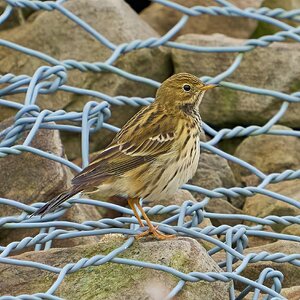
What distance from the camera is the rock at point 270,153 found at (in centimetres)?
709

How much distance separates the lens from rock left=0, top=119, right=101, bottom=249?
18.9ft

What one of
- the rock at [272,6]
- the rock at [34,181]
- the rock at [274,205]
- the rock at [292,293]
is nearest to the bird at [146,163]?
the rock at [34,181]

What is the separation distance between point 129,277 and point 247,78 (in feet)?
10.6

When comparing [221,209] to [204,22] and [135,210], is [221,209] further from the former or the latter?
[204,22]

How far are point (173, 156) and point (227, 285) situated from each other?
32.8 inches

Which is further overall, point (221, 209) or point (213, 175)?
point (213, 175)

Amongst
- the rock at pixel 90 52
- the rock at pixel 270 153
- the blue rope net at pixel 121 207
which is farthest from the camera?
the rock at pixel 90 52

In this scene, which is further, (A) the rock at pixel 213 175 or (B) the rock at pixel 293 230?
(A) the rock at pixel 213 175

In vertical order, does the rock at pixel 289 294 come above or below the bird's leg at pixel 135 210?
below

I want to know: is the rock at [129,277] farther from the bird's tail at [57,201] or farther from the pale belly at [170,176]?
the pale belly at [170,176]

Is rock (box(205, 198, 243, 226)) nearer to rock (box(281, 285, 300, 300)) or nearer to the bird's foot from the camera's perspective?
rock (box(281, 285, 300, 300))

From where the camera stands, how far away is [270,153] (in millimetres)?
7168

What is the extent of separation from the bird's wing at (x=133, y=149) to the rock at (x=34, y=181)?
46cm

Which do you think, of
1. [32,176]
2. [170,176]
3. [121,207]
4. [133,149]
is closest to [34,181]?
[32,176]
